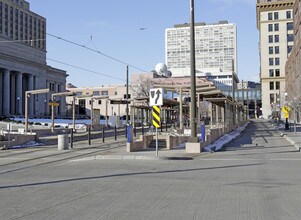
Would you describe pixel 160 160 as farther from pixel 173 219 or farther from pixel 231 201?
pixel 173 219

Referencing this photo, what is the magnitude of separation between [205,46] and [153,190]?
125 m

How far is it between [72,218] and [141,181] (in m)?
4.59

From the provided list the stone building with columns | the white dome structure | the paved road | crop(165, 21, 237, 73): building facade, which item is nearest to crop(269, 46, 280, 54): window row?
crop(165, 21, 237, 73): building facade

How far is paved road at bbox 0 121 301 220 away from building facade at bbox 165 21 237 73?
93.4 metres

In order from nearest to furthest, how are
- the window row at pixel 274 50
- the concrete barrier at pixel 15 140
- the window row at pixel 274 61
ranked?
1. the concrete barrier at pixel 15 140
2. the window row at pixel 274 50
3. the window row at pixel 274 61

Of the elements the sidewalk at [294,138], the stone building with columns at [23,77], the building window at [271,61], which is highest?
the building window at [271,61]

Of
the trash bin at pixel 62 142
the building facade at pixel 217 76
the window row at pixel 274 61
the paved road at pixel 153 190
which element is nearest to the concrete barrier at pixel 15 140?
the trash bin at pixel 62 142

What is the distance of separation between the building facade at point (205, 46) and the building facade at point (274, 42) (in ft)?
35.5

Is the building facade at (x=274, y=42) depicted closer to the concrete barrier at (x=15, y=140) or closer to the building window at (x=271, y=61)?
the building window at (x=271, y=61)

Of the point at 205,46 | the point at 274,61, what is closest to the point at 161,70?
the point at 205,46

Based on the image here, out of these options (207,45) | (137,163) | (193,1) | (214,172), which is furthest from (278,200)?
(207,45)

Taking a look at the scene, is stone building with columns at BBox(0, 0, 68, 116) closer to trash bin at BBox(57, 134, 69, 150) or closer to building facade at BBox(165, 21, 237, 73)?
building facade at BBox(165, 21, 237, 73)

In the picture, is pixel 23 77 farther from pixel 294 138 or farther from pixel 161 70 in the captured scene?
pixel 294 138

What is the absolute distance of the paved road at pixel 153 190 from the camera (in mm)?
7762
